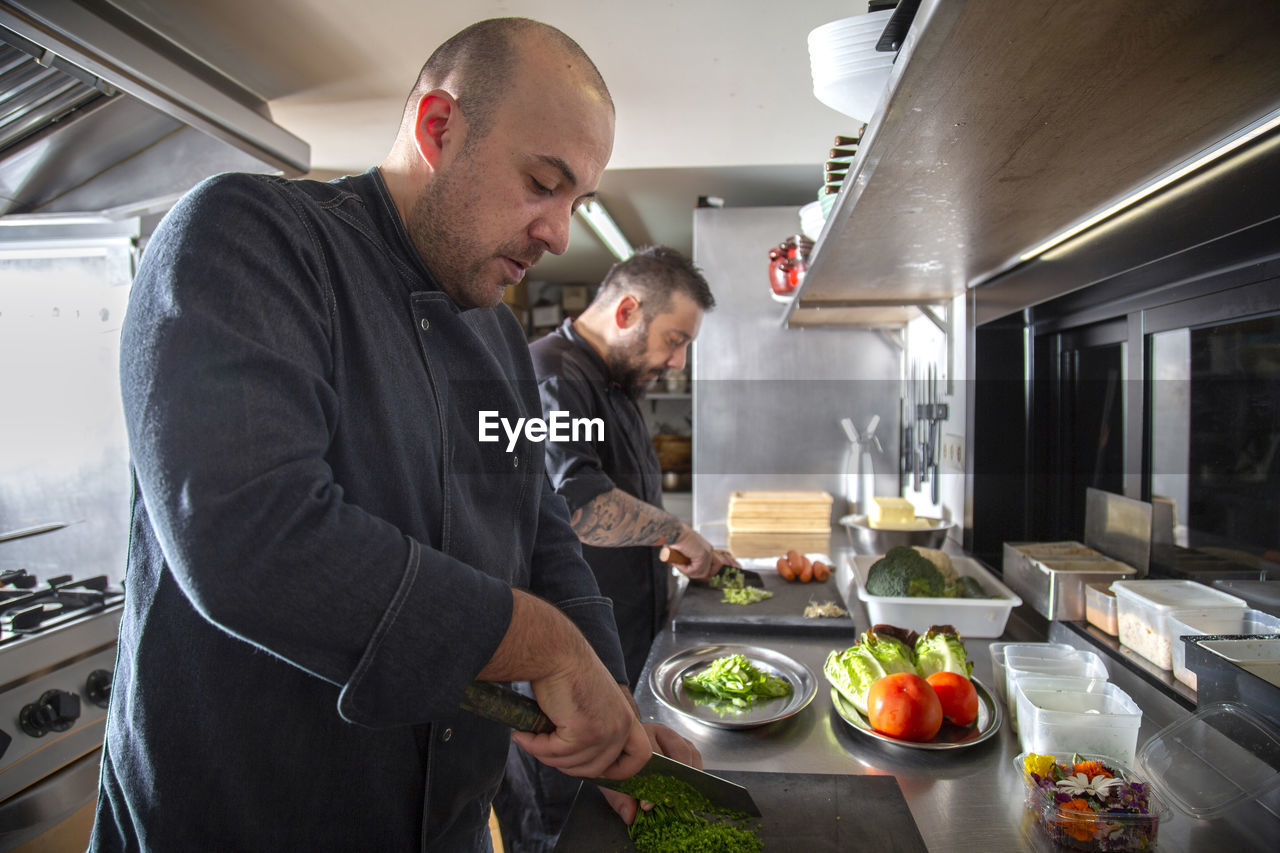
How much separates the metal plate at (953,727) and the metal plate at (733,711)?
0.21 ft

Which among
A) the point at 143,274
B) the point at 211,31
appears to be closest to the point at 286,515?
the point at 143,274

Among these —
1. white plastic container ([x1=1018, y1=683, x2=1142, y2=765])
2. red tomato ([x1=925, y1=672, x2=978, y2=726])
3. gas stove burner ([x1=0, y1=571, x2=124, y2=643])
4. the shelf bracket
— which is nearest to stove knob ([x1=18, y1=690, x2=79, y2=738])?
gas stove burner ([x1=0, y1=571, x2=124, y2=643])

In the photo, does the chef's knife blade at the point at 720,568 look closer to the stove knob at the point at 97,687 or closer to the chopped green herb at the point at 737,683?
the chopped green herb at the point at 737,683

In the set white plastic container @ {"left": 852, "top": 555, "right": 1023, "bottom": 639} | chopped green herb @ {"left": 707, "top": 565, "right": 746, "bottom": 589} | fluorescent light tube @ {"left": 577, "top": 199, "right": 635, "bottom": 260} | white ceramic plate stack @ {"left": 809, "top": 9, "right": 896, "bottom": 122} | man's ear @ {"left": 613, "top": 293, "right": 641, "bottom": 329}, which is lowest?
chopped green herb @ {"left": 707, "top": 565, "right": 746, "bottom": 589}

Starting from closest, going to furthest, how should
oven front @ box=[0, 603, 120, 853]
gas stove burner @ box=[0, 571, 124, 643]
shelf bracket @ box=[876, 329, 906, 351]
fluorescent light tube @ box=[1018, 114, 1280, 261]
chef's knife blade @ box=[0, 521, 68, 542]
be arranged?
fluorescent light tube @ box=[1018, 114, 1280, 261]
oven front @ box=[0, 603, 120, 853]
gas stove burner @ box=[0, 571, 124, 643]
chef's knife blade @ box=[0, 521, 68, 542]
shelf bracket @ box=[876, 329, 906, 351]

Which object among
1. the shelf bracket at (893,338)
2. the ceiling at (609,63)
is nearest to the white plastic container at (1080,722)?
the ceiling at (609,63)

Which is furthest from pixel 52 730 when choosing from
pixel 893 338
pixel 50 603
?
pixel 893 338

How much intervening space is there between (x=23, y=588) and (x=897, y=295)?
7.76 feet

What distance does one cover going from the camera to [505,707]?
28.5 inches

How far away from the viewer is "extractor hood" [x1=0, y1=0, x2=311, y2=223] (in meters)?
1.33

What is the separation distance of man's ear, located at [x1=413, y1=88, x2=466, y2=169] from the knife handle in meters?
0.57

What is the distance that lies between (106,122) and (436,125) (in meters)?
1.23

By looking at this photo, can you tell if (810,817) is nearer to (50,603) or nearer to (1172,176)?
(1172,176)

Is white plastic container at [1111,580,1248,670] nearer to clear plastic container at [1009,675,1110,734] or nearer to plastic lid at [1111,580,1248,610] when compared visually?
plastic lid at [1111,580,1248,610]
